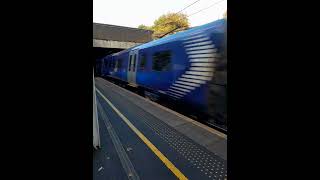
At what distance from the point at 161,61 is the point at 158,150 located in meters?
4.78

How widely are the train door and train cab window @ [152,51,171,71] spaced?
2.73m

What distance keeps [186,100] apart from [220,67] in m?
1.78

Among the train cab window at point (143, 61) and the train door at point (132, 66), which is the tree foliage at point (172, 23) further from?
the train cab window at point (143, 61)

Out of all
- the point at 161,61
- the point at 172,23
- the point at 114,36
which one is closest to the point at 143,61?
the point at 161,61

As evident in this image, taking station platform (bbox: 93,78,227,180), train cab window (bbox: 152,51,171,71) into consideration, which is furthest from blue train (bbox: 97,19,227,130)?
station platform (bbox: 93,78,227,180)

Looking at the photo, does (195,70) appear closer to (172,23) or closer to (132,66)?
(132,66)

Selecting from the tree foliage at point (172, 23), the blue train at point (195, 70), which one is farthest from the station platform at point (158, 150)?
the tree foliage at point (172, 23)

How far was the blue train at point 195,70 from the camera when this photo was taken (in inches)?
203

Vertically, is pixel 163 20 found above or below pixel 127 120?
above

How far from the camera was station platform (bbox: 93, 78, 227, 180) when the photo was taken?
319cm

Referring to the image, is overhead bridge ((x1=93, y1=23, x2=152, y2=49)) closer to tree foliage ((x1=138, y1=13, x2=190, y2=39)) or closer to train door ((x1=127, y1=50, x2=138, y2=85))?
train door ((x1=127, y1=50, x2=138, y2=85))
